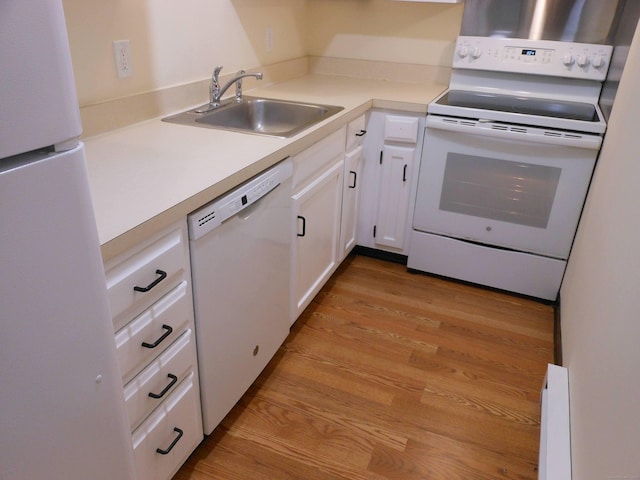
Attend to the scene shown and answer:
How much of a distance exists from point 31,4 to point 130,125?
1.26m

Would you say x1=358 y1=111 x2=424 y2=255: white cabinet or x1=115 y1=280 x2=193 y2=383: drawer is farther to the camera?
x1=358 y1=111 x2=424 y2=255: white cabinet

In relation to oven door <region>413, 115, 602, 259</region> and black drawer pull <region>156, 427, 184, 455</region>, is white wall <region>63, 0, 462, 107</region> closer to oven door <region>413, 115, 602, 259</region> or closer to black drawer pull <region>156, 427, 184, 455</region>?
oven door <region>413, 115, 602, 259</region>

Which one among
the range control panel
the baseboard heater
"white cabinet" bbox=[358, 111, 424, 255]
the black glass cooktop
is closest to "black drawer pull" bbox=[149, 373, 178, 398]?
the baseboard heater

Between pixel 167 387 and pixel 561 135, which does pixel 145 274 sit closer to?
pixel 167 387

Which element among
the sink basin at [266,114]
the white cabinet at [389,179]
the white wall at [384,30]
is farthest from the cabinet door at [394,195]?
the white wall at [384,30]

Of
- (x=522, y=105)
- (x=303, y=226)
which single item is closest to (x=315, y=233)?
(x=303, y=226)

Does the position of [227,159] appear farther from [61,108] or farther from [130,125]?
[61,108]

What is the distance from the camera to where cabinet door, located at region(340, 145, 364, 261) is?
2432 millimetres

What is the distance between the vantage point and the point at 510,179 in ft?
7.81

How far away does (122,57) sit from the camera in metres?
1.74

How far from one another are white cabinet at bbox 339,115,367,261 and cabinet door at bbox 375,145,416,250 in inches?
5.1

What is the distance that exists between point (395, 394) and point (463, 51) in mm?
1823

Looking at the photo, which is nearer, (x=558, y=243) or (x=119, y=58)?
(x=119, y=58)

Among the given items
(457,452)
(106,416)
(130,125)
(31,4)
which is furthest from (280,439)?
(31,4)
